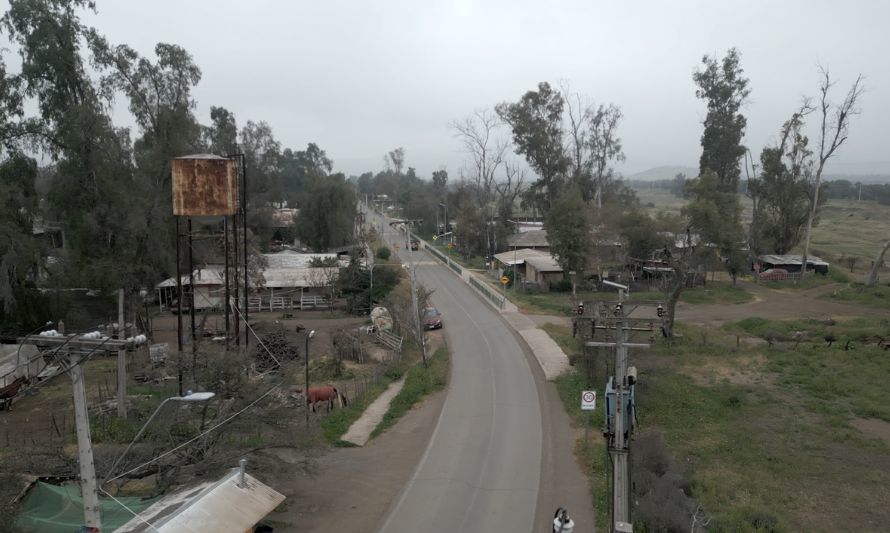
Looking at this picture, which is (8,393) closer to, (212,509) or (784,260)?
(212,509)

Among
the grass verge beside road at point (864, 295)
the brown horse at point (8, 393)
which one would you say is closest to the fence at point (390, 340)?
the brown horse at point (8, 393)

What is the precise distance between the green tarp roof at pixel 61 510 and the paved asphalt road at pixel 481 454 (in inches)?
208

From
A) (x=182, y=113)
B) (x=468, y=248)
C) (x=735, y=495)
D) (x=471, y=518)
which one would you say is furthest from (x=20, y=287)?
(x=468, y=248)

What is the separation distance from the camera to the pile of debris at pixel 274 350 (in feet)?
87.1

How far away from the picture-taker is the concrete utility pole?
8.38 meters

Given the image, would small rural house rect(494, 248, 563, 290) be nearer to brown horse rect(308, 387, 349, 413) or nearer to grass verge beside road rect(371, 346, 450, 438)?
grass verge beside road rect(371, 346, 450, 438)

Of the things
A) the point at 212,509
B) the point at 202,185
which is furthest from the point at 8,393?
the point at 212,509

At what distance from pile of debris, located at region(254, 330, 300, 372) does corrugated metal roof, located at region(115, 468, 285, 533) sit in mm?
13739

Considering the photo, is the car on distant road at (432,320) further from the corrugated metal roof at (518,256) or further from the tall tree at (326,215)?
the tall tree at (326,215)

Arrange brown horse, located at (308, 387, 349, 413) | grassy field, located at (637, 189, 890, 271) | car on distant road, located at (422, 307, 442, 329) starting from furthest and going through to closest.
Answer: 1. grassy field, located at (637, 189, 890, 271)
2. car on distant road, located at (422, 307, 442, 329)
3. brown horse, located at (308, 387, 349, 413)

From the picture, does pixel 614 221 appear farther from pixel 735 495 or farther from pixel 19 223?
pixel 19 223

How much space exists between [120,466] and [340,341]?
15252mm

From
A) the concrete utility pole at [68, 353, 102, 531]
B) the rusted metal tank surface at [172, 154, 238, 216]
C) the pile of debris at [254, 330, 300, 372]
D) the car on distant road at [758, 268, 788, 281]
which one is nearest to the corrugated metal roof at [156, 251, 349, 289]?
the pile of debris at [254, 330, 300, 372]

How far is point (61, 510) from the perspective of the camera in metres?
12.0
